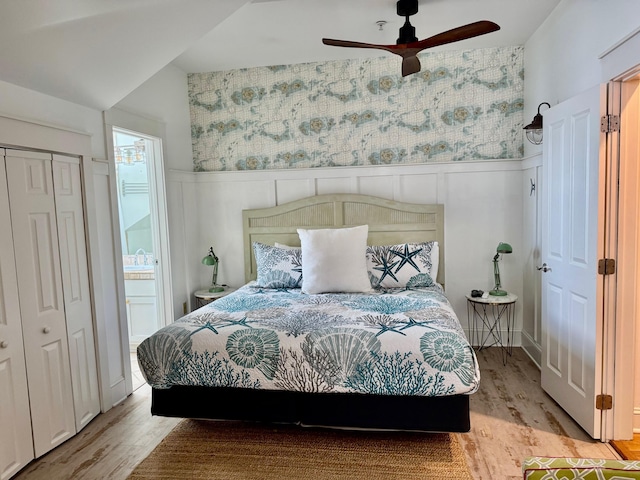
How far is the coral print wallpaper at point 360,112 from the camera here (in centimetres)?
423

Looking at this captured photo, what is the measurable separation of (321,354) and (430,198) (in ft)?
7.63

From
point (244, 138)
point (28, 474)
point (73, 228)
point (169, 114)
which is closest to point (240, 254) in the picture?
point (244, 138)

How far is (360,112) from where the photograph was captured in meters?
4.43

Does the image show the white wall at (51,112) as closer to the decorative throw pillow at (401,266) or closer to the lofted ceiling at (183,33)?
the lofted ceiling at (183,33)

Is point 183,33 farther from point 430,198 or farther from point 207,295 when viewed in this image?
point 430,198

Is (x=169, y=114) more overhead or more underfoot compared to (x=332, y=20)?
more underfoot

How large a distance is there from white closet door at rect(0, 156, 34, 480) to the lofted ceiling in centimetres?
62

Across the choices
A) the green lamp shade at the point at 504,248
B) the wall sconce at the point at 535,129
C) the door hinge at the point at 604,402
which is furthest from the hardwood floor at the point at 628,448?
the wall sconce at the point at 535,129

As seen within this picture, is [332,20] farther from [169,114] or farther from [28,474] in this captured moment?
[28,474]

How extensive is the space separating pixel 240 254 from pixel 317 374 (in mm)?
2366

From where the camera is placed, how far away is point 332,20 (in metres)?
3.42

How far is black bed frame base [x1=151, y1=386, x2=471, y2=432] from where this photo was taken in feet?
8.40

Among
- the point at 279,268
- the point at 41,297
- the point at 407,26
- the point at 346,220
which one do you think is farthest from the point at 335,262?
the point at 41,297

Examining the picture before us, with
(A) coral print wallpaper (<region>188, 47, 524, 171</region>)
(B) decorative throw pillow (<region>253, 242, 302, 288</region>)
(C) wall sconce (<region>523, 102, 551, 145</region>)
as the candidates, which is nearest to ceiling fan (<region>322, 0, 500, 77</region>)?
(C) wall sconce (<region>523, 102, 551, 145</region>)
